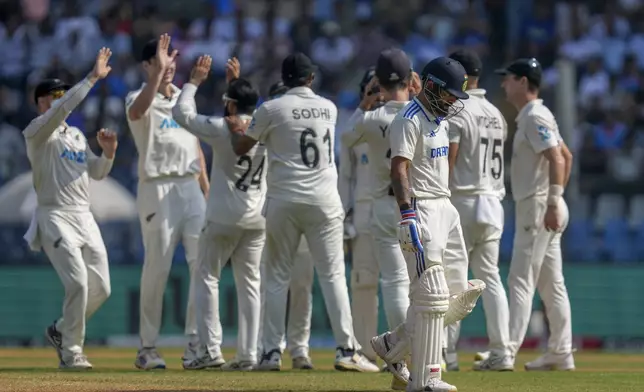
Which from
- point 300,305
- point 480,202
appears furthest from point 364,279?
point 480,202

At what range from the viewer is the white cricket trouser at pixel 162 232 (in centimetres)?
1230

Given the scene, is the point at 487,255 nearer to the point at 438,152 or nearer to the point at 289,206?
the point at 289,206

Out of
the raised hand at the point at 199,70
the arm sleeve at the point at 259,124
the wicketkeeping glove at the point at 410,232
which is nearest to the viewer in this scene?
the wicketkeeping glove at the point at 410,232

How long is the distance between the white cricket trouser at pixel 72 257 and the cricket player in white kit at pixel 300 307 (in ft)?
5.25

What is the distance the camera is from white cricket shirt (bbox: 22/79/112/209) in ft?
39.5

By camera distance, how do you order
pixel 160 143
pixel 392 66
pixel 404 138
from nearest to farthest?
pixel 404 138
pixel 392 66
pixel 160 143

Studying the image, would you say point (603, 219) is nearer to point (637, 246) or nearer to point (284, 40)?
point (637, 246)

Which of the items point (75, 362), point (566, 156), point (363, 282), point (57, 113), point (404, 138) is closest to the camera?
point (404, 138)

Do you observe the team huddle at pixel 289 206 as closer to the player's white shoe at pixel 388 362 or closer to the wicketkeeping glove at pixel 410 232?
the player's white shoe at pixel 388 362

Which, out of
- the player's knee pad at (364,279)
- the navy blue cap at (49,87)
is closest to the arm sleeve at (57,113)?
the navy blue cap at (49,87)

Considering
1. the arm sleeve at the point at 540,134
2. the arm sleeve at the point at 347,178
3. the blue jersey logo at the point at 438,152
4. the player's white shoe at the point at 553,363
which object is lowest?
the player's white shoe at the point at 553,363

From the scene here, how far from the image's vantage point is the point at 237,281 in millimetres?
12094

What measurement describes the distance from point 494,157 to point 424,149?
282 cm

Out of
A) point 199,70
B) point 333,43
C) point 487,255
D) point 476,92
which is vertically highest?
point 333,43
